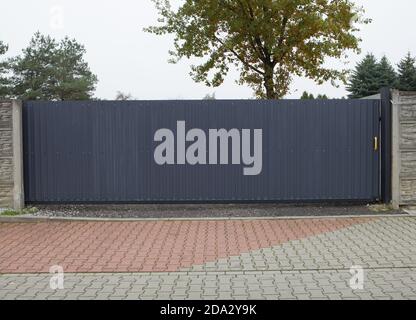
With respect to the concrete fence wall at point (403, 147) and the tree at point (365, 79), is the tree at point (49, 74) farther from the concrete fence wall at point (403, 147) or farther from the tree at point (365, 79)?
the concrete fence wall at point (403, 147)

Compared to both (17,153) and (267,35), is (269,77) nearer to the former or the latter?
(267,35)

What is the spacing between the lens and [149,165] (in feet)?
36.1

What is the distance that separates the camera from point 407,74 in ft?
Answer: 145

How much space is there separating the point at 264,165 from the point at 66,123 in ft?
13.6

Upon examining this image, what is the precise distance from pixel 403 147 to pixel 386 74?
3417 centimetres

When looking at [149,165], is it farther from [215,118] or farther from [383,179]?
[383,179]

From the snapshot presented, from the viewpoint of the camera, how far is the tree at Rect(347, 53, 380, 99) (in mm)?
42000

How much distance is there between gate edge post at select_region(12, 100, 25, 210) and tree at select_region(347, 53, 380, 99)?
113 ft

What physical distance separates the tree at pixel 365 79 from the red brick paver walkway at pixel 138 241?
3419 cm

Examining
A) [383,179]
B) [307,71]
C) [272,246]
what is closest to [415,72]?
[307,71]

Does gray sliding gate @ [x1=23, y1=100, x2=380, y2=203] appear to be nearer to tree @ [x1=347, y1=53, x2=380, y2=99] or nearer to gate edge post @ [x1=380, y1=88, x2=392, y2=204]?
gate edge post @ [x1=380, y1=88, x2=392, y2=204]

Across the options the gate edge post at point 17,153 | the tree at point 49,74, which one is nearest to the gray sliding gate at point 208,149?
the gate edge post at point 17,153

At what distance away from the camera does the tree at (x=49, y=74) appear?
55.0 m

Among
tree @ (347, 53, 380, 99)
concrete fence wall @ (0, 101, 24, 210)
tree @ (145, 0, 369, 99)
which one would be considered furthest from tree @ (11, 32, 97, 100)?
concrete fence wall @ (0, 101, 24, 210)
